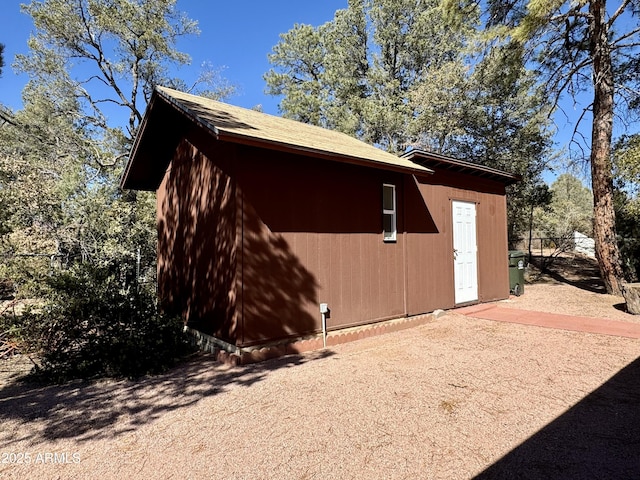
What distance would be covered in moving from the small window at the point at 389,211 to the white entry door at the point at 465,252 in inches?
68.2

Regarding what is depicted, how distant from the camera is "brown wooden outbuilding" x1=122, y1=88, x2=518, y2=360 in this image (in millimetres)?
4973

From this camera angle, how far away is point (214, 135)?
4.38 m

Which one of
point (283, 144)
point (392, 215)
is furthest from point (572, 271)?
point (283, 144)

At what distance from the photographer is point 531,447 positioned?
257 centimetres

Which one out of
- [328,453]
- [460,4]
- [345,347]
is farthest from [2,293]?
[460,4]

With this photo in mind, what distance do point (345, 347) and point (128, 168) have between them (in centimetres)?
552

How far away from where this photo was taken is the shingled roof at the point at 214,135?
4.72m

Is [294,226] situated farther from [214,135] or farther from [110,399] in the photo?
[110,399]

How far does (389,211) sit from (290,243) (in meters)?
2.20

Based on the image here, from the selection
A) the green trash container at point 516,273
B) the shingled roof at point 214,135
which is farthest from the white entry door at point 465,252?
the green trash container at point 516,273

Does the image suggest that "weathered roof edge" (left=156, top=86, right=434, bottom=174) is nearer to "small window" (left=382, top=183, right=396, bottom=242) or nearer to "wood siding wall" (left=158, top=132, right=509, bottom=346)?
"wood siding wall" (left=158, top=132, right=509, bottom=346)

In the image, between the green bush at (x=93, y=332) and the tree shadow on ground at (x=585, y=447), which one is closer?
the tree shadow on ground at (x=585, y=447)

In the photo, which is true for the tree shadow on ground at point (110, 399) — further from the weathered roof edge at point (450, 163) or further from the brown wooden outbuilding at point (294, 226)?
the weathered roof edge at point (450, 163)

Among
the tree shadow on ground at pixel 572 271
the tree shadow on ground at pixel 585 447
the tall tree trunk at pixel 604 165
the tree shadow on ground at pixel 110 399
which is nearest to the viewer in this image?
the tree shadow on ground at pixel 585 447
